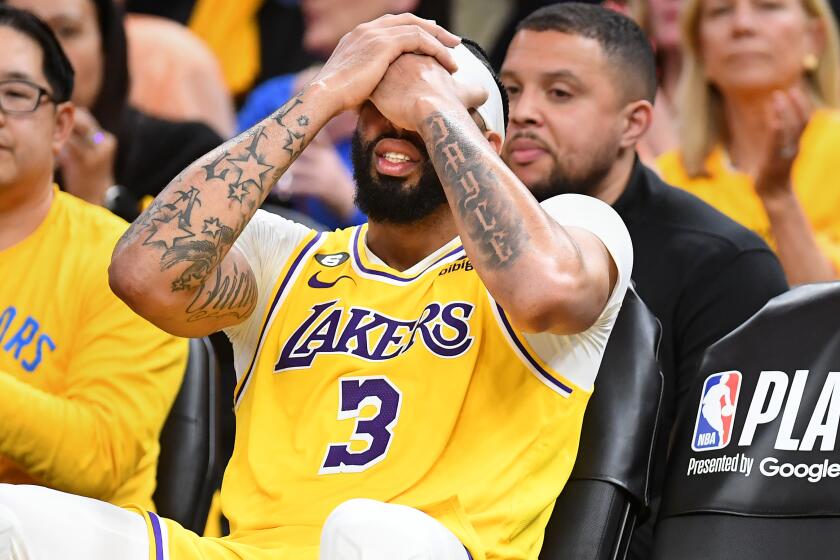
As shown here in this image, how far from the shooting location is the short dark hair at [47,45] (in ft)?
11.6

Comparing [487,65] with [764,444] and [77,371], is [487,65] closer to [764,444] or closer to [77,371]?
[764,444]

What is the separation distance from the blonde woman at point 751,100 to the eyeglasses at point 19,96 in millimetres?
2035

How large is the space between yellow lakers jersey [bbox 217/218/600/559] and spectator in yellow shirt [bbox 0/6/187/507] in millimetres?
439

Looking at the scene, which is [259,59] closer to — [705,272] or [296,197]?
[296,197]

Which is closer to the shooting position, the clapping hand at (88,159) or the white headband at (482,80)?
the white headband at (482,80)

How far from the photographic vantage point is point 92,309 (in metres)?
3.38

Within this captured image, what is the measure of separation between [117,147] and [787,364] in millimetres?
2464

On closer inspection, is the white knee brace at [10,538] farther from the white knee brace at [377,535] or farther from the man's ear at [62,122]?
the man's ear at [62,122]

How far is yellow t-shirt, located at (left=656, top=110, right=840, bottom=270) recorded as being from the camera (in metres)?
4.46

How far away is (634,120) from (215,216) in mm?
1449

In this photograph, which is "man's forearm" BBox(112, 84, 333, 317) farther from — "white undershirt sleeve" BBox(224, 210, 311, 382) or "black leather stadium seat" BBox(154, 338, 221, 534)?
"black leather stadium seat" BBox(154, 338, 221, 534)

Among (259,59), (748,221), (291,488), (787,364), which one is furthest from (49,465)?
(259,59)

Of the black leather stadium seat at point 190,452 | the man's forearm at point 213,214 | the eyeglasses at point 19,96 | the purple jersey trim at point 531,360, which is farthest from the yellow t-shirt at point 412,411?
the eyeglasses at point 19,96

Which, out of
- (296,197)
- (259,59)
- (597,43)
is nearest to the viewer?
(597,43)
